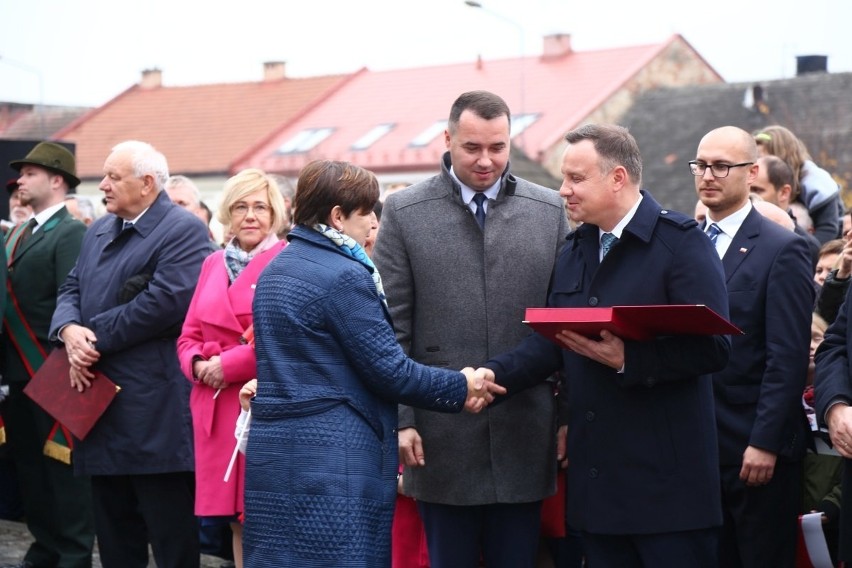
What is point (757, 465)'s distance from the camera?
17.1 feet

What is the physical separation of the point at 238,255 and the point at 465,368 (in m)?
1.93

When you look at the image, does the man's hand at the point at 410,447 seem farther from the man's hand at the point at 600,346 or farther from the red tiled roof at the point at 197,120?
the red tiled roof at the point at 197,120

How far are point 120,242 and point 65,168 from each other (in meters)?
1.73

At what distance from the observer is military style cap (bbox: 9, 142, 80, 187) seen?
8375 mm

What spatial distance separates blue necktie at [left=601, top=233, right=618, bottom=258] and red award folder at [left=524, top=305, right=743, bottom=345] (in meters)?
0.37

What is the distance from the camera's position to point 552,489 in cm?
544

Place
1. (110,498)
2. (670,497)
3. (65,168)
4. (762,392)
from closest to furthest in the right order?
(670,497), (762,392), (110,498), (65,168)

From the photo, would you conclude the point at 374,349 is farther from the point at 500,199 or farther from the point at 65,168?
the point at 65,168

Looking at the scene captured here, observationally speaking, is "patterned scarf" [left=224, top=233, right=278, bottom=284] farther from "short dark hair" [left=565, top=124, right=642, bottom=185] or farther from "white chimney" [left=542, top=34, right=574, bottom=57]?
"white chimney" [left=542, top=34, right=574, bottom=57]

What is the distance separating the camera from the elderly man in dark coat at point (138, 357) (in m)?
6.70

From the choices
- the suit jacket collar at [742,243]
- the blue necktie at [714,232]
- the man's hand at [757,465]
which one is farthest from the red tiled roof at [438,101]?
the man's hand at [757,465]

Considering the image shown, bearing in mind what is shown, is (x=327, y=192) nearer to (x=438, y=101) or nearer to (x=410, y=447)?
(x=410, y=447)

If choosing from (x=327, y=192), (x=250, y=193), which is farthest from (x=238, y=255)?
(x=327, y=192)

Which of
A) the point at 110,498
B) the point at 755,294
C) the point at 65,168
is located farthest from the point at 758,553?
the point at 65,168
